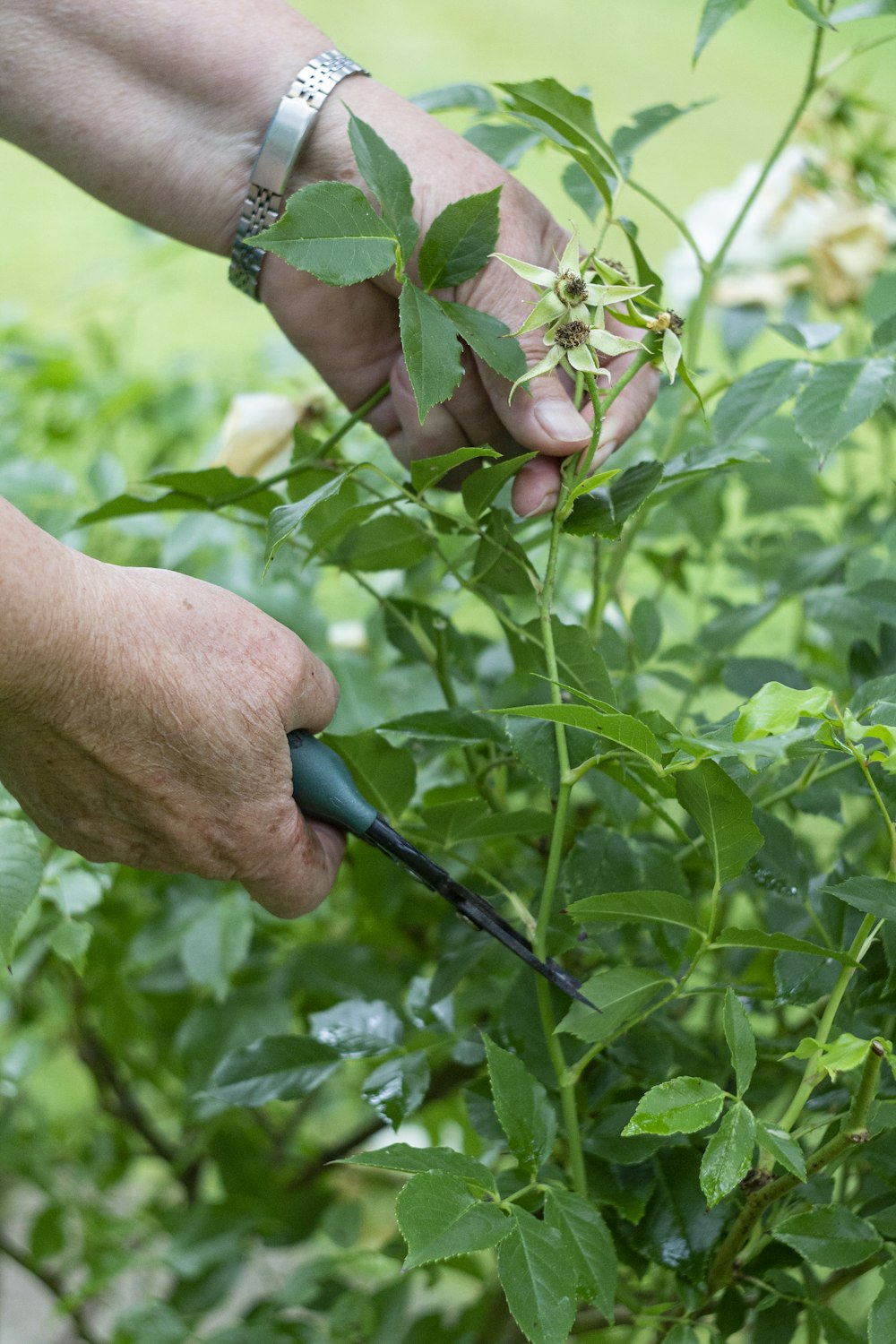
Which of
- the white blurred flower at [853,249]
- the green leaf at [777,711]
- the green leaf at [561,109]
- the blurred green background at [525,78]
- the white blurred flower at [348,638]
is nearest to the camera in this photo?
the green leaf at [777,711]

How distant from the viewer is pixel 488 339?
0.36 m

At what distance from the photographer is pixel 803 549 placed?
0.60 meters

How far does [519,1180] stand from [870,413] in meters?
0.25

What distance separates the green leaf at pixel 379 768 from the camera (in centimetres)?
39

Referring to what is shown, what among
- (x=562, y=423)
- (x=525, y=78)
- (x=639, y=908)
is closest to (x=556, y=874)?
(x=639, y=908)

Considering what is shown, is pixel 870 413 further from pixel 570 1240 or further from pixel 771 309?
pixel 771 309

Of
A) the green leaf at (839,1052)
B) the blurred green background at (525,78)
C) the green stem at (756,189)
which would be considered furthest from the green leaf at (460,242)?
the blurred green background at (525,78)

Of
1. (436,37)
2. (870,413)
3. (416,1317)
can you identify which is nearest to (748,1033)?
(870,413)

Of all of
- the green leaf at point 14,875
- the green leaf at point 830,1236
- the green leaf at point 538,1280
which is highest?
the green leaf at point 538,1280

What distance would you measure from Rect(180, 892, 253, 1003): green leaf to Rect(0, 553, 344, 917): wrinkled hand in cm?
13

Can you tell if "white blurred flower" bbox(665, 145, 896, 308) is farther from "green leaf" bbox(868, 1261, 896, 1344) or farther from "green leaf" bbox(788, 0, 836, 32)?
"green leaf" bbox(868, 1261, 896, 1344)

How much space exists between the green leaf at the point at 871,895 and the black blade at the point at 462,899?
0.09 metres

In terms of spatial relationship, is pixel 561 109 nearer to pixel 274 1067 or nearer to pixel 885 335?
pixel 885 335

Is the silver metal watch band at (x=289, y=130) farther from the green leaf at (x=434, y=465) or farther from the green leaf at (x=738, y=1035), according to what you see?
the green leaf at (x=738, y=1035)
